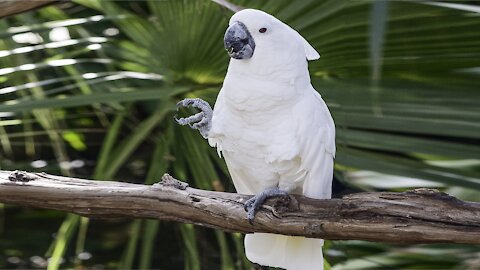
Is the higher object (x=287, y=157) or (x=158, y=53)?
(x=158, y=53)

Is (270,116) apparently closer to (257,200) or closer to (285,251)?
(257,200)

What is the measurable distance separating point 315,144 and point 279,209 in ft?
0.37

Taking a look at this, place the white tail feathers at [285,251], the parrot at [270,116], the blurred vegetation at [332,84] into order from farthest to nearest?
the blurred vegetation at [332,84] → the white tail feathers at [285,251] → the parrot at [270,116]

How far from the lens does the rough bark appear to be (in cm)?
132

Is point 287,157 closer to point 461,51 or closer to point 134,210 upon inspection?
point 134,210

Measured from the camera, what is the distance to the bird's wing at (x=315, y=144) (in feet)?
3.68

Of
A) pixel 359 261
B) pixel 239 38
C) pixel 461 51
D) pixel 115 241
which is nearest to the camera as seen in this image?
pixel 239 38

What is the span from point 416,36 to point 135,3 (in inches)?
25.5

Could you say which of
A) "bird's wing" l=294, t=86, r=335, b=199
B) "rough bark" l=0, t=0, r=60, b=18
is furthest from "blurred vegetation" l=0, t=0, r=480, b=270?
"bird's wing" l=294, t=86, r=335, b=199

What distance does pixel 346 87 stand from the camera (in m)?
1.46

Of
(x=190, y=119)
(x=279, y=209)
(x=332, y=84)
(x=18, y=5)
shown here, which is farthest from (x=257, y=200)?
(x=18, y=5)

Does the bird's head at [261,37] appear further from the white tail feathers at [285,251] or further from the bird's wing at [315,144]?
the white tail feathers at [285,251]

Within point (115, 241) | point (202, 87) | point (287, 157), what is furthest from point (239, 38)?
point (115, 241)

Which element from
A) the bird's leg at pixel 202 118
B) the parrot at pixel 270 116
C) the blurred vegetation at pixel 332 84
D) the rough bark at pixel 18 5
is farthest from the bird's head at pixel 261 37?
the rough bark at pixel 18 5
